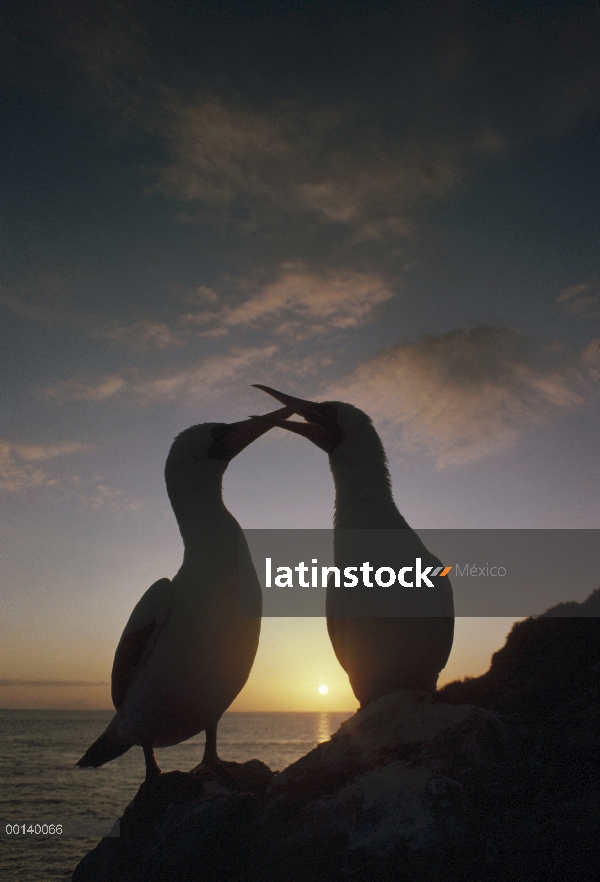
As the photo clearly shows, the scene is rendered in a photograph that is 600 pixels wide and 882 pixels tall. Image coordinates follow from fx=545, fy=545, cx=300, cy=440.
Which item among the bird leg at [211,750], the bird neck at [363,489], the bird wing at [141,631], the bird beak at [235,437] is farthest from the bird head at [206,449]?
the bird leg at [211,750]

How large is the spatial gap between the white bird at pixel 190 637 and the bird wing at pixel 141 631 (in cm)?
1

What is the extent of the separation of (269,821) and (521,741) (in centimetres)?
215

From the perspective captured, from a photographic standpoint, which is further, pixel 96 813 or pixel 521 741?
pixel 96 813

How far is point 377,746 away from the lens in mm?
4480

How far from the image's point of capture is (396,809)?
3838 millimetres

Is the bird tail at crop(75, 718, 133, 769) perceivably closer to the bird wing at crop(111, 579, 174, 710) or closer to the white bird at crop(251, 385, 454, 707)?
the bird wing at crop(111, 579, 174, 710)

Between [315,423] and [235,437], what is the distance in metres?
0.99

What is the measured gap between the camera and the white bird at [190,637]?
542 cm

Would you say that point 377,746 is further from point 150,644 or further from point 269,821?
point 150,644

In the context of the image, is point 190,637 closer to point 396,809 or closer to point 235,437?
point 235,437

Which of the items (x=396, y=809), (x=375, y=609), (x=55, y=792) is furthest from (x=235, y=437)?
(x=55, y=792)

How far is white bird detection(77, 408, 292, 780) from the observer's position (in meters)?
5.42

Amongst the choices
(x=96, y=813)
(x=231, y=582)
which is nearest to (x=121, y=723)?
(x=231, y=582)

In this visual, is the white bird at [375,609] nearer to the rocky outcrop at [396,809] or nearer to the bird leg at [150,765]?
the rocky outcrop at [396,809]
